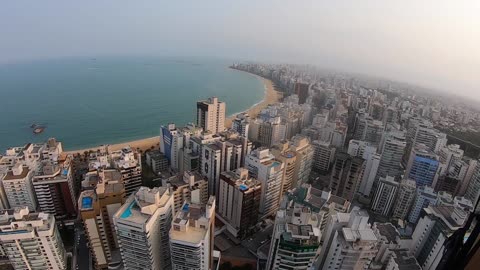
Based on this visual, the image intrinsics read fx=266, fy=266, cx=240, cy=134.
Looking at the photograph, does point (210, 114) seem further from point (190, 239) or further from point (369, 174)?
point (190, 239)

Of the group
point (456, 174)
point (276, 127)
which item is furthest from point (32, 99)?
point (456, 174)

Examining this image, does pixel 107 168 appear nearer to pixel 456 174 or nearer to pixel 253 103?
pixel 456 174

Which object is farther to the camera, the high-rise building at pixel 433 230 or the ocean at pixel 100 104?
the ocean at pixel 100 104

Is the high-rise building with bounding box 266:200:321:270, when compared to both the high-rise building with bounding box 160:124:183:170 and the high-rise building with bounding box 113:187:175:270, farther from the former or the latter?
the high-rise building with bounding box 160:124:183:170

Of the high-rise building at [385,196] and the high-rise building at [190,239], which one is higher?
the high-rise building at [190,239]

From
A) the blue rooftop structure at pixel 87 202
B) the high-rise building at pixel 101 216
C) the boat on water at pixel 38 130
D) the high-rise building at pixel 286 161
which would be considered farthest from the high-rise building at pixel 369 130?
the boat on water at pixel 38 130

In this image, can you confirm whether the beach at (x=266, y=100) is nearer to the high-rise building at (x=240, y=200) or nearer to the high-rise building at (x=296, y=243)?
the high-rise building at (x=240, y=200)
